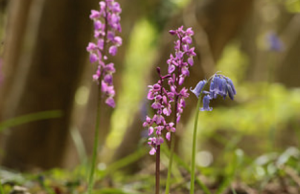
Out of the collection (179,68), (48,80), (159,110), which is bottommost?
(159,110)

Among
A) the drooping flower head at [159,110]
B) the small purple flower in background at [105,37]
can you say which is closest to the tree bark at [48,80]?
the small purple flower in background at [105,37]

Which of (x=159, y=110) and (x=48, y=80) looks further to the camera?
(x=48, y=80)

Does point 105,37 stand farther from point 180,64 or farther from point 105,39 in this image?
point 180,64

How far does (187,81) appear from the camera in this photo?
3.91 metres

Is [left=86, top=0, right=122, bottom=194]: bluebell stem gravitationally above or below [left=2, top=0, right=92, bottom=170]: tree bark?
below

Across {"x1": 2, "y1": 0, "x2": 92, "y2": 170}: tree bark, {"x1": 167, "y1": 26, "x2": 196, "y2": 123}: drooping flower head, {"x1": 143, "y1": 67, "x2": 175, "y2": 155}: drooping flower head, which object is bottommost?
{"x1": 143, "y1": 67, "x2": 175, "y2": 155}: drooping flower head

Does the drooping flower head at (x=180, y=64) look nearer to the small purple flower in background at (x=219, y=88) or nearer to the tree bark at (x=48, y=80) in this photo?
the small purple flower in background at (x=219, y=88)

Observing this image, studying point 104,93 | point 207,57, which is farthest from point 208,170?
point 207,57

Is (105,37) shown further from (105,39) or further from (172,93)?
(172,93)

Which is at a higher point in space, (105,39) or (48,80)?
(48,80)

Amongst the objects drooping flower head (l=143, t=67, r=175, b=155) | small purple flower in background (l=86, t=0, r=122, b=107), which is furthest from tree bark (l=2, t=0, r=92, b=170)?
drooping flower head (l=143, t=67, r=175, b=155)

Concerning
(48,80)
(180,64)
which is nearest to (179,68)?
(180,64)

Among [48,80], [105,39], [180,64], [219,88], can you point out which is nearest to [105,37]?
[105,39]

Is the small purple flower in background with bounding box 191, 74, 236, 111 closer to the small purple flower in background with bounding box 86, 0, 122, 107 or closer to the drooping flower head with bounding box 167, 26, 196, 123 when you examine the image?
the drooping flower head with bounding box 167, 26, 196, 123
